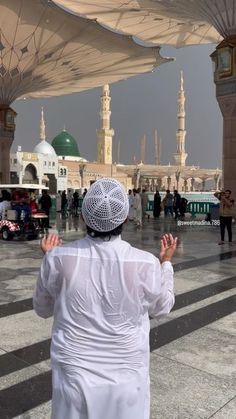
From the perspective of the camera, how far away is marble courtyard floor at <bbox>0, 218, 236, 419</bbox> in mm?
2785

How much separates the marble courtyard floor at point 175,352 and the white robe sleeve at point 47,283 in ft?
4.07

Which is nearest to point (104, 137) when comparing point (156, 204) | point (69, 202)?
point (69, 202)

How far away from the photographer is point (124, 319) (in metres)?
1.64

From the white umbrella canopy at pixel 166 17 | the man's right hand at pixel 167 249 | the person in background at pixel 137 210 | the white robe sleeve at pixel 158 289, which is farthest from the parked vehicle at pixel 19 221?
the white umbrella canopy at pixel 166 17

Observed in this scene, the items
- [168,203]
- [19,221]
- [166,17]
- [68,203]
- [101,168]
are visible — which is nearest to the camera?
[19,221]

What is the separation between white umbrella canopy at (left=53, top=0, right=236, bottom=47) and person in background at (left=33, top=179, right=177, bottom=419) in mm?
16163

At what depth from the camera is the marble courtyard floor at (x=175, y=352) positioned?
2.79m

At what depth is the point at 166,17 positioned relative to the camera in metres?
22.3

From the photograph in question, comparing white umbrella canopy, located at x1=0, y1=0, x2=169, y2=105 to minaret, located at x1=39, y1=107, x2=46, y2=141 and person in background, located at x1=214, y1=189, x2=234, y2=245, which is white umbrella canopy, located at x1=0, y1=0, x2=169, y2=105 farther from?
minaret, located at x1=39, y1=107, x2=46, y2=141

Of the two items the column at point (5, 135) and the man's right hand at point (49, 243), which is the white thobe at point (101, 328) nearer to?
the man's right hand at point (49, 243)

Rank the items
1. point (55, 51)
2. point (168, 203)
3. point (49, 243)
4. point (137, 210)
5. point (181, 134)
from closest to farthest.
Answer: point (49, 243), point (137, 210), point (168, 203), point (55, 51), point (181, 134)

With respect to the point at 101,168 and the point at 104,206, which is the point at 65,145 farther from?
the point at 104,206

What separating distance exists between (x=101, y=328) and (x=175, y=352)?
7.68ft

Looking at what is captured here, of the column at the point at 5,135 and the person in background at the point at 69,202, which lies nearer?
the column at the point at 5,135
